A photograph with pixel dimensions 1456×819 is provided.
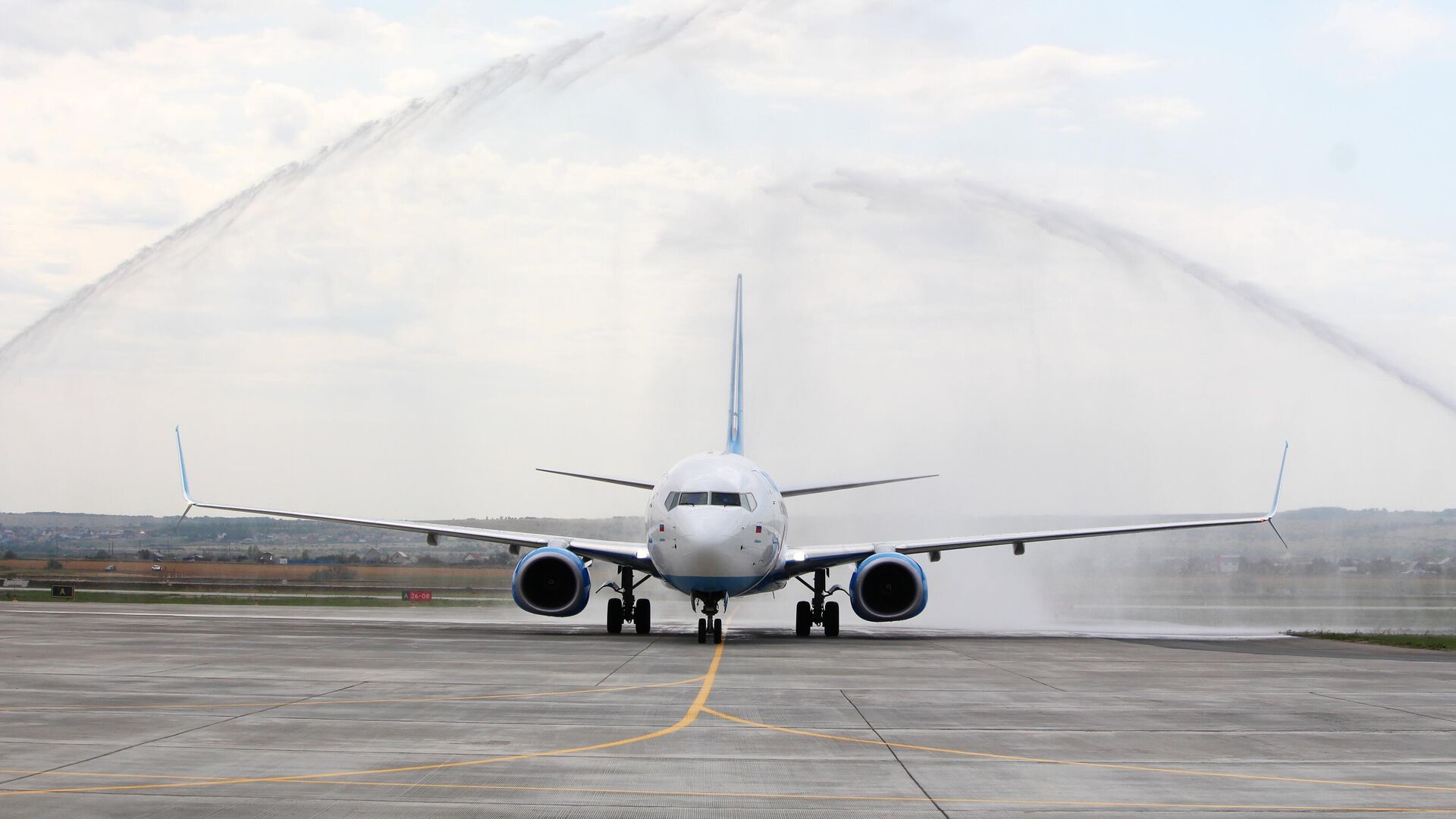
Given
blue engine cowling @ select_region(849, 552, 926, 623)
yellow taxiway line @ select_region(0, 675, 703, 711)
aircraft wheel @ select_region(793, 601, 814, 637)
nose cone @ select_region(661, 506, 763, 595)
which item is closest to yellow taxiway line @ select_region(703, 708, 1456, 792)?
yellow taxiway line @ select_region(0, 675, 703, 711)

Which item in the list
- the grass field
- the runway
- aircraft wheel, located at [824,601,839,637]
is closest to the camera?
the runway

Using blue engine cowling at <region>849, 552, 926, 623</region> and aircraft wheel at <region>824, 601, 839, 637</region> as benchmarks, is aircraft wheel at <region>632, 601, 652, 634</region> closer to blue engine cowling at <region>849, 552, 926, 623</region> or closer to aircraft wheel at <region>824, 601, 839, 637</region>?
aircraft wheel at <region>824, 601, 839, 637</region>

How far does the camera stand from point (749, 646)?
28938 mm

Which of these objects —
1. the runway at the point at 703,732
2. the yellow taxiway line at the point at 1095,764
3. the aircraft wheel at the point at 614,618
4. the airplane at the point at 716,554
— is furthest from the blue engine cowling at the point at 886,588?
the yellow taxiway line at the point at 1095,764

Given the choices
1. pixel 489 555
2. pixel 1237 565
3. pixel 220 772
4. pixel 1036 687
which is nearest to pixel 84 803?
pixel 220 772

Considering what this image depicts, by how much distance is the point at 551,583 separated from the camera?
31.5m

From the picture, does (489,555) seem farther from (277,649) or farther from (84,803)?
(84,803)

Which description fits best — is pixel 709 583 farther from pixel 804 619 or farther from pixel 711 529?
pixel 804 619

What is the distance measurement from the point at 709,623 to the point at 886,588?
171 inches

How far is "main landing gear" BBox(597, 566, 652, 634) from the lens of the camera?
33.2 m

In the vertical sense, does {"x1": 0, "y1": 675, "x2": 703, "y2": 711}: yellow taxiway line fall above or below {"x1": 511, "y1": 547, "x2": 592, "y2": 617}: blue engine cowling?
below

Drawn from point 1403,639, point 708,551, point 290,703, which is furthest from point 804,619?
point 290,703

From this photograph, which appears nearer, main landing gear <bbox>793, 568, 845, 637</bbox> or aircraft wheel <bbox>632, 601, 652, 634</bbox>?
aircraft wheel <bbox>632, 601, 652, 634</bbox>

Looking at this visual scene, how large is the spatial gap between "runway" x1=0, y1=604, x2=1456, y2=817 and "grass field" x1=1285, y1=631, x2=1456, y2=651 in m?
4.34
